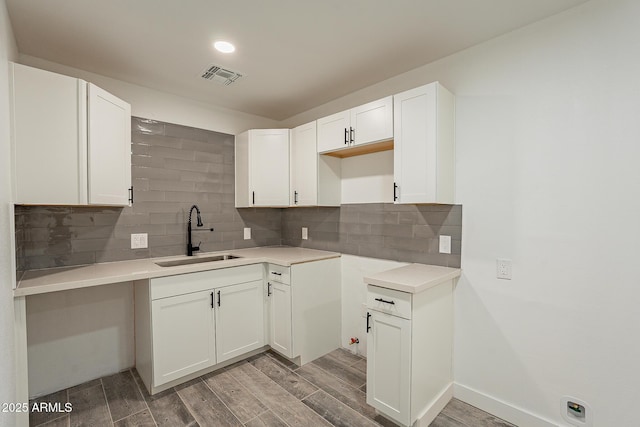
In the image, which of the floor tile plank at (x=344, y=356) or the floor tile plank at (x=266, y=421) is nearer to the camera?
the floor tile plank at (x=266, y=421)

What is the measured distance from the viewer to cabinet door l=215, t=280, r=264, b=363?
97.8 inches

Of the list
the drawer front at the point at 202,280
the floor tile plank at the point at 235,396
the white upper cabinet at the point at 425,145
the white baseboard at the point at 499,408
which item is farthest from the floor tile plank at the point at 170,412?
the white upper cabinet at the point at 425,145

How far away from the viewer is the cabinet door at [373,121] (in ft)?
7.26

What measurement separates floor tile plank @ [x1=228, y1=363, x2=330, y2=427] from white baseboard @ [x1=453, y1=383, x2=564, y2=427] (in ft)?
3.34

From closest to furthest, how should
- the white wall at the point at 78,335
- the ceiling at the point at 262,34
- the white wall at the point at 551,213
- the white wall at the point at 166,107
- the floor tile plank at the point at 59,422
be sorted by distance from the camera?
the white wall at the point at 551,213 → the ceiling at the point at 262,34 → the floor tile plank at the point at 59,422 → the white wall at the point at 78,335 → the white wall at the point at 166,107

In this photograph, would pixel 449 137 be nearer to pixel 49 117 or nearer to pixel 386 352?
pixel 386 352

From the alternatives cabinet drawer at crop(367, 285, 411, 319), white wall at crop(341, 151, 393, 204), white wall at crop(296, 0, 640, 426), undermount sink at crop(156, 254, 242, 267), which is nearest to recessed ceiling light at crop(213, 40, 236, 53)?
white wall at crop(341, 151, 393, 204)

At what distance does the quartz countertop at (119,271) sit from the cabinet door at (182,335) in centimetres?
23

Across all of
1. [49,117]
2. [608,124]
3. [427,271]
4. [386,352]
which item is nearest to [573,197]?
[608,124]

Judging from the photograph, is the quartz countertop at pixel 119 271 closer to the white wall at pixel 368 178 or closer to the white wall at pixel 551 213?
the white wall at pixel 368 178

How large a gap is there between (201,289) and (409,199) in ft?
5.80

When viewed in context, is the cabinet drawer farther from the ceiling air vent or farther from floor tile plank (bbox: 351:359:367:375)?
the ceiling air vent

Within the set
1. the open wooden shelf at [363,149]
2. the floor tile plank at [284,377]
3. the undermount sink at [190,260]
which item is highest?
the open wooden shelf at [363,149]

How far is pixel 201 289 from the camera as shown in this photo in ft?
7.73
